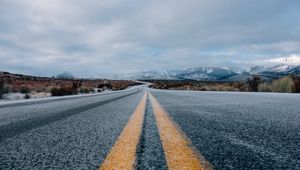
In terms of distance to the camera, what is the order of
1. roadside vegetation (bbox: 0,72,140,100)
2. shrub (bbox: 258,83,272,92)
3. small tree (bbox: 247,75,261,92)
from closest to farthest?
roadside vegetation (bbox: 0,72,140,100) < shrub (bbox: 258,83,272,92) < small tree (bbox: 247,75,261,92)

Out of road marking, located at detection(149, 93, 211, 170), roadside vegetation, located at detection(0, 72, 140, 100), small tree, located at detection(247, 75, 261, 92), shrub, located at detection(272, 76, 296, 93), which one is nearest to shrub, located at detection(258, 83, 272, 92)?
shrub, located at detection(272, 76, 296, 93)

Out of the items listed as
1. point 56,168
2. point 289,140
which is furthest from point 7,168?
point 289,140

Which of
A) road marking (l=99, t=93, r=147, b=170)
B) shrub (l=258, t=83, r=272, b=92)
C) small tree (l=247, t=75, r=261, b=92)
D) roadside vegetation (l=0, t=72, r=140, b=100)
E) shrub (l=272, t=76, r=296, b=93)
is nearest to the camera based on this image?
road marking (l=99, t=93, r=147, b=170)

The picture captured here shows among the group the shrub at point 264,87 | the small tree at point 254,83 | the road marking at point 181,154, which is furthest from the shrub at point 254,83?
the road marking at point 181,154

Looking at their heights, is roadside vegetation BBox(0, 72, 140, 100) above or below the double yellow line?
below

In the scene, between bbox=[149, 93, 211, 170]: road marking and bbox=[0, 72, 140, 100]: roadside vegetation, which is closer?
bbox=[149, 93, 211, 170]: road marking

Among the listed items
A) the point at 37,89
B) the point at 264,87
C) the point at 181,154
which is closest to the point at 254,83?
the point at 264,87

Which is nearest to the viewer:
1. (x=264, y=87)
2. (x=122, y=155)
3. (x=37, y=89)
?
(x=122, y=155)

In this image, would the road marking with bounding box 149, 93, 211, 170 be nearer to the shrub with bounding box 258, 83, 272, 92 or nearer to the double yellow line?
the double yellow line

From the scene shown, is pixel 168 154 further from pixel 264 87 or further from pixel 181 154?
pixel 264 87

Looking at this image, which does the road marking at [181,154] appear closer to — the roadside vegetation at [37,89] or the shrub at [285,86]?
the roadside vegetation at [37,89]

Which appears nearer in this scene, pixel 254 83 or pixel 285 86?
pixel 285 86

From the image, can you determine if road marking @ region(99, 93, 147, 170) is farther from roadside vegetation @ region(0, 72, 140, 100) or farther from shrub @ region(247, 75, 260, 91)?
shrub @ region(247, 75, 260, 91)

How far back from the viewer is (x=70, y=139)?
2641mm
